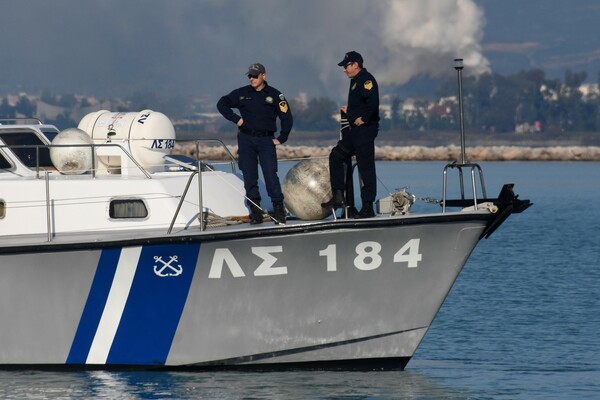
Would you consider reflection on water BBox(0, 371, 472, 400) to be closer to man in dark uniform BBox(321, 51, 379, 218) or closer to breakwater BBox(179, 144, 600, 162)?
man in dark uniform BBox(321, 51, 379, 218)

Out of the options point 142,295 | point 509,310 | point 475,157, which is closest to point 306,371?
point 142,295

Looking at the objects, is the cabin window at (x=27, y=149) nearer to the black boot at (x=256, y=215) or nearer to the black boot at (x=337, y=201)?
the black boot at (x=256, y=215)

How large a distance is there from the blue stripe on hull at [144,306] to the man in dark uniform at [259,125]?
1.14 meters

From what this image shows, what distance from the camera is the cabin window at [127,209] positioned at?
1452cm

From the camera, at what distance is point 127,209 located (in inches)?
573

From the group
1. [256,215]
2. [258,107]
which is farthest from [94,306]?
[258,107]

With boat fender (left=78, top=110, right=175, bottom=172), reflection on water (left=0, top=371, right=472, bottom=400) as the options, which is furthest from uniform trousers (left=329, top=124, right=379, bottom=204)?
boat fender (left=78, top=110, right=175, bottom=172)

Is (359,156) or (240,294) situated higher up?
(359,156)

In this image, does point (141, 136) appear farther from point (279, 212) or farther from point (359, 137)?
point (359, 137)

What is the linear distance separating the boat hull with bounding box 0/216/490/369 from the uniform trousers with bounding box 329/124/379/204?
0.71m

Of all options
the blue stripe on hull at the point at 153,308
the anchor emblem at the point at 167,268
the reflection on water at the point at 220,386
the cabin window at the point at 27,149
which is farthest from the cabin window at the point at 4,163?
Result: the anchor emblem at the point at 167,268

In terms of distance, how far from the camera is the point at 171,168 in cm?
1566

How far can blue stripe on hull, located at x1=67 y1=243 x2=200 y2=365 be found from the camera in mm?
13586

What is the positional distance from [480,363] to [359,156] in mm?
3543
